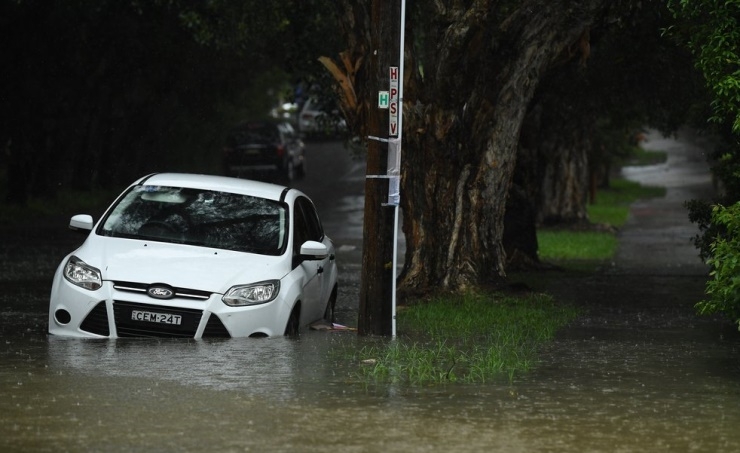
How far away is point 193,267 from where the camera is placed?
1253cm

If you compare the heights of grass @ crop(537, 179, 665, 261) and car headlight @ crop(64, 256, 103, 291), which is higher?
car headlight @ crop(64, 256, 103, 291)

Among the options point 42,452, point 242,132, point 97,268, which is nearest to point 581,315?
point 97,268

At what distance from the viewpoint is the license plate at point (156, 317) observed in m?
12.2

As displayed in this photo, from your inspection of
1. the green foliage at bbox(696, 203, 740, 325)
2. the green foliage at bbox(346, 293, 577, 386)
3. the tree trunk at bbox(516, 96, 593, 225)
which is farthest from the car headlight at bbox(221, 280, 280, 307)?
the tree trunk at bbox(516, 96, 593, 225)

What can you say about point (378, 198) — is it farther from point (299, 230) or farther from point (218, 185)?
point (218, 185)

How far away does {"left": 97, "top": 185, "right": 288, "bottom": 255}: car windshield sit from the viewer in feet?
44.1

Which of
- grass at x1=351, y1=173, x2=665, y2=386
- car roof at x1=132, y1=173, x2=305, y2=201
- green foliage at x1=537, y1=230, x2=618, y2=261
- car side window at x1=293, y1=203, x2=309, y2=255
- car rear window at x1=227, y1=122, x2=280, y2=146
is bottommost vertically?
green foliage at x1=537, y1=230, x2=618, y2=261

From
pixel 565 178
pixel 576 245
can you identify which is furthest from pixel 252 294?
pixel 565 178

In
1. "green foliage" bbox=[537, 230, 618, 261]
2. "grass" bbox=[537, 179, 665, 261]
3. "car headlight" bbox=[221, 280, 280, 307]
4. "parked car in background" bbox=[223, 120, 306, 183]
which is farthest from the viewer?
"parked car in background" bbox=[223, 120, 306, 183]

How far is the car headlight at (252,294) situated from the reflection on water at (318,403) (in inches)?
13.3

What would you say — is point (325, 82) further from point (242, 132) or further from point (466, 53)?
point (242, 132)

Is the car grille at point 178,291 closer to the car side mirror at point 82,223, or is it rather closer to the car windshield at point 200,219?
the car windshield at point 200,219

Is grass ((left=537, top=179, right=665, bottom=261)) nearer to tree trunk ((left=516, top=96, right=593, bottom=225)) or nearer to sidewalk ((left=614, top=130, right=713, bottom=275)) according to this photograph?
sidewalk ((left=614, top=130, right=713, bottom=275))

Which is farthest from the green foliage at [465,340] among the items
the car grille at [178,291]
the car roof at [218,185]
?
the car roof at [218,185]
